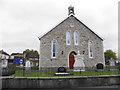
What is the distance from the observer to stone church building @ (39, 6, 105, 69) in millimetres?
20016

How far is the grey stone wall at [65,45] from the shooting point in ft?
65.4

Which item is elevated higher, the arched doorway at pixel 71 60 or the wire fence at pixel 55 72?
the arched doorway at pixel 71 60

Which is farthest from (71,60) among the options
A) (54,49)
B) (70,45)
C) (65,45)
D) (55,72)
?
(55,72)

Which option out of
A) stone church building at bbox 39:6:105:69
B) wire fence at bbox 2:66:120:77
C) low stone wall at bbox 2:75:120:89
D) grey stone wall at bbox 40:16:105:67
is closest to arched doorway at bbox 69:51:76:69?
stone church building at bbox 39:6:105:69

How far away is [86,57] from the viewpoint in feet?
68.2

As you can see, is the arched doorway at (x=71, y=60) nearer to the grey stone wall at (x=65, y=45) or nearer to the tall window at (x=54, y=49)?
the grey stone wall at (x=65, y=45)

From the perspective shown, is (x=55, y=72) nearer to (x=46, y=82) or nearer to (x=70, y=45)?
(x=46, y=82)

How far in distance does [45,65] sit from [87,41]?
8932mm

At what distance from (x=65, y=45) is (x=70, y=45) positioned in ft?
3.12

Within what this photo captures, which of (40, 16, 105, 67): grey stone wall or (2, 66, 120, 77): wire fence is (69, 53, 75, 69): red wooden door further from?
(2, 66, 120, 77): wire fence

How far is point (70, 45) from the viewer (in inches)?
823

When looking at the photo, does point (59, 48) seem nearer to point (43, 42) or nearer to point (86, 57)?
point (43, 42)

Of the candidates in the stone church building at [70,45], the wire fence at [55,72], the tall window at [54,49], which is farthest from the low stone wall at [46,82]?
the tall window at [54,49]

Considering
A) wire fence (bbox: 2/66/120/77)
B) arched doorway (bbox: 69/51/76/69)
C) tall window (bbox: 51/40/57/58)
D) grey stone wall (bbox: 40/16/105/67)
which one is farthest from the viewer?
arched doorway (bbox: 69/51/76/69)
